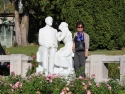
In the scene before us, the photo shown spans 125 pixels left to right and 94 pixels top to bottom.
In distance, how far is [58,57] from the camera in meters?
10.2

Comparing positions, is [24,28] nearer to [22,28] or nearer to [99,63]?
[22,28]

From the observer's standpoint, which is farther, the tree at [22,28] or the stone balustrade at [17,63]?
the tree at [22,28]

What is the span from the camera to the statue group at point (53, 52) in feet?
32.7

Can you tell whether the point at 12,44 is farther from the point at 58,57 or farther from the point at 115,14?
the point at 58,57

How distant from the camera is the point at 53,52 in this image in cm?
1003

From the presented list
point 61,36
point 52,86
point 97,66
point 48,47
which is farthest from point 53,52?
point 52,86

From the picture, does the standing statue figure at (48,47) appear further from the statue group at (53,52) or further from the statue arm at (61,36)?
the statue arm at (61,36)

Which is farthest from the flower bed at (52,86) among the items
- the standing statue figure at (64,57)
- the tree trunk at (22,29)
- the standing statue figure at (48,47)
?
the tree trunk at (22,29)

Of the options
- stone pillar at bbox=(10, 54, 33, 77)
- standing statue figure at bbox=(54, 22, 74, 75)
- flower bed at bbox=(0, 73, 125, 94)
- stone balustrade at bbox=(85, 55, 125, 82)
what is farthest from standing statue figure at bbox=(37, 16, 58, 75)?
flower bed at bbox=(0, 73, 125, 94)

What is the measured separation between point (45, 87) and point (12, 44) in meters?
28.5

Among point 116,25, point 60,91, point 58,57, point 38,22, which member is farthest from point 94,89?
point 38,22

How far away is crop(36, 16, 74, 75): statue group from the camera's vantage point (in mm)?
9972

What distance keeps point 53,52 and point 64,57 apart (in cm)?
39

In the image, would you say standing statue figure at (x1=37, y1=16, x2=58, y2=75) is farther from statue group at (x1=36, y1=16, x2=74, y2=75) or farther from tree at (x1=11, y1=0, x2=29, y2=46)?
tree at (x1=11, y1=0, x2=29, y2=46)
